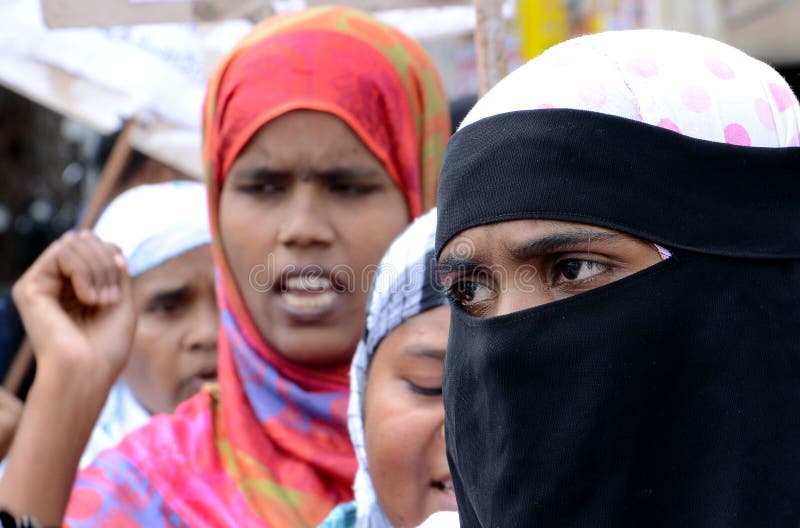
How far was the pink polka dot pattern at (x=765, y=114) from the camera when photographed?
154cm

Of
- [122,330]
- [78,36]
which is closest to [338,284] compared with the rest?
[122,330]

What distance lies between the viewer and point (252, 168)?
2.63 meters

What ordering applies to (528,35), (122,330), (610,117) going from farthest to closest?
(528,35), (122,330), (610,117)

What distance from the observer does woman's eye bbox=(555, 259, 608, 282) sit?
1.53 meters

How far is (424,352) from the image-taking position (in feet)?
6.97

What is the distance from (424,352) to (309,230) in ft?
1.69

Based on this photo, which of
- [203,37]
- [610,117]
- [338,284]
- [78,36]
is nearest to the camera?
[610,117]

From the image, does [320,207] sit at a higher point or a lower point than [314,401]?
higher

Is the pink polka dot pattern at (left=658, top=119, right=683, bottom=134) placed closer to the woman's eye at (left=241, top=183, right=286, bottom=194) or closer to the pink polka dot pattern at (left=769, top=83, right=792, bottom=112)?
the pink polka dot pattern at (left=769, top=83, right=792, bottom=112)

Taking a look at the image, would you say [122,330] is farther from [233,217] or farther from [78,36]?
[78,36]

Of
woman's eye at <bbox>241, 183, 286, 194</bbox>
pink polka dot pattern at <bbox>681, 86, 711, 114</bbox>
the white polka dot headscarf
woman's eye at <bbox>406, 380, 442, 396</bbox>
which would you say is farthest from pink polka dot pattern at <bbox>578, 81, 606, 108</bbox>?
woman's eye at <bbox>241, 183, 286, 194</bbox>

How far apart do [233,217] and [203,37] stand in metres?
1.16

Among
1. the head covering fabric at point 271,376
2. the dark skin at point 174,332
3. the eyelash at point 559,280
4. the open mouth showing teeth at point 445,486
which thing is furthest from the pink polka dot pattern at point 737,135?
the dark skin at point 174,332

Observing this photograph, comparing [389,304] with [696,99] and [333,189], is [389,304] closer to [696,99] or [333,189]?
[333,189]
